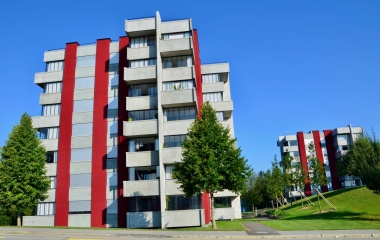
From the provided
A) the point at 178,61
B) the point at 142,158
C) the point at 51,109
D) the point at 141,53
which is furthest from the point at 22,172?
the point at 178,61

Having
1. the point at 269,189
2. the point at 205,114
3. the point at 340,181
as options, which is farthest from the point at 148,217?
the point at 340,181

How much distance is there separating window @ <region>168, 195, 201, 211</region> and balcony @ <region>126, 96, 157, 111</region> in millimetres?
11417

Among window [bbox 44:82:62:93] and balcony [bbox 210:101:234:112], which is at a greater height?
window [bbox 44:82:62:93]

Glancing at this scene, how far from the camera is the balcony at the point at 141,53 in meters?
43.2

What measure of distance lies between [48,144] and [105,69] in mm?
12732

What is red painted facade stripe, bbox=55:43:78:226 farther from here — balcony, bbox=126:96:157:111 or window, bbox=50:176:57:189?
balcony, bbox=126:96:157:111

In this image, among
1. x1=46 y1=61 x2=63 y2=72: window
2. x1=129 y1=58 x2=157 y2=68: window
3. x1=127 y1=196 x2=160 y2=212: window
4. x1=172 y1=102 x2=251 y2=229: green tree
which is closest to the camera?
x1=172 y1=102 x2=251 y2=229: green tree

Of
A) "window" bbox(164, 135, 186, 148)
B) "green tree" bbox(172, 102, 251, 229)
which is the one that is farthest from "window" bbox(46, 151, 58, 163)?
"green tree" bbox(172, 102, 251, 229)

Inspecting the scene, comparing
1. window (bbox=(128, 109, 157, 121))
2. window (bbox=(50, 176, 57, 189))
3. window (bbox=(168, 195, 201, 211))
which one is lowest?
window (bbox=(168, 195, 201, 211))

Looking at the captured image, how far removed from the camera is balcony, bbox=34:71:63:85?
1876 inches

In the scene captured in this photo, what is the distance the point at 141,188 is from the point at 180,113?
34.2 feet

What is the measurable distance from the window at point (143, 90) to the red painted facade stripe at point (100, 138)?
4.13m

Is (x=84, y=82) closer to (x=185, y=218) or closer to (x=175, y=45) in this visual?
(x=175, y=45)

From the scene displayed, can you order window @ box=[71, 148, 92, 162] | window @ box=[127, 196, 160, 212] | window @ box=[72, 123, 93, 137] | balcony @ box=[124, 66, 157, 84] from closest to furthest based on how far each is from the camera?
window @ box=[127, 196, 160, 212] → balcony @ box=[124, 66, 157, 84] → window @ box=[71, 148, 92, 162] → window @ box=[72, 123, 93, 137]
